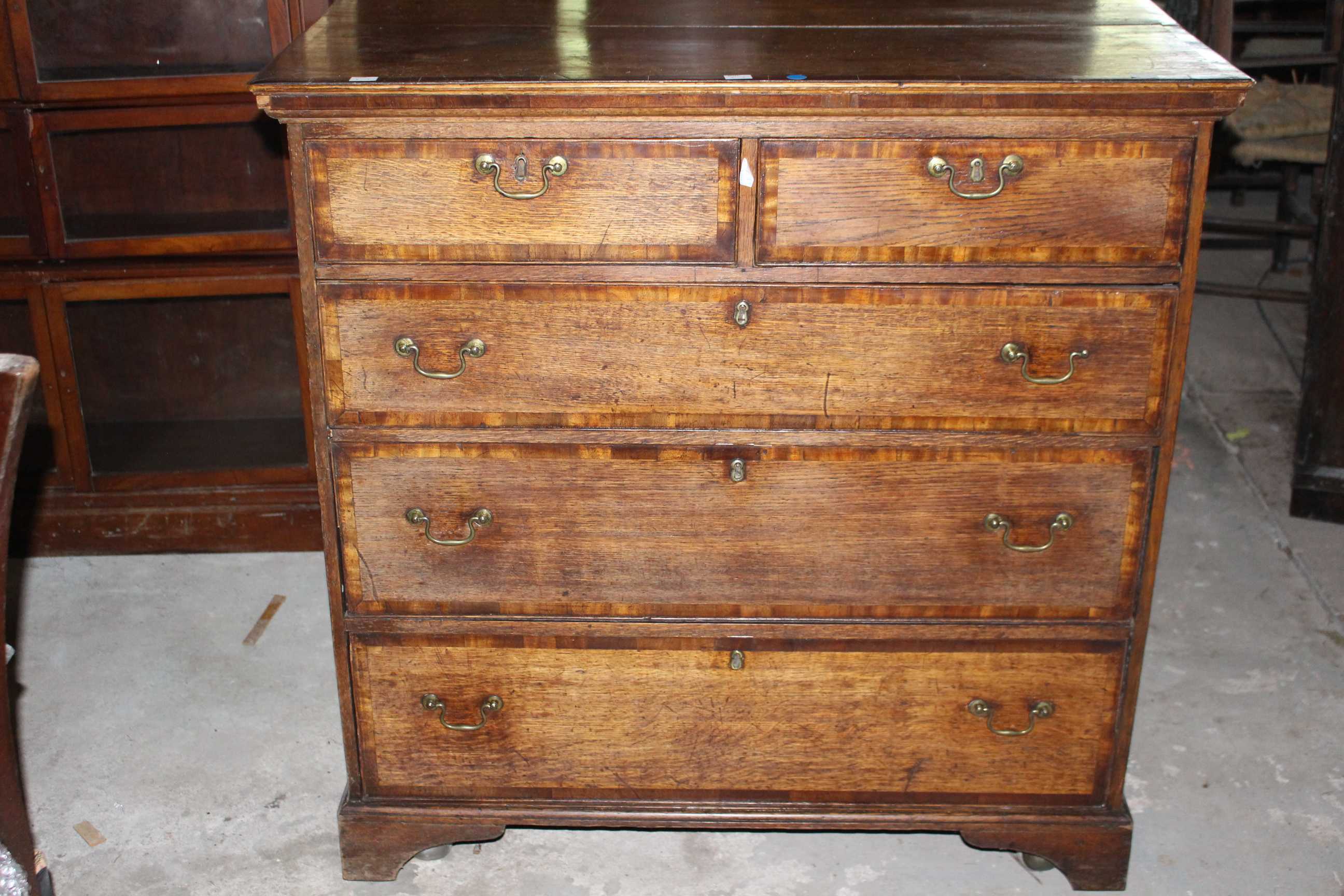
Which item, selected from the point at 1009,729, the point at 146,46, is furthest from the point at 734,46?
the point at 146,46

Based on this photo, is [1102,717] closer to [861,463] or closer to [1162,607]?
[861,463]

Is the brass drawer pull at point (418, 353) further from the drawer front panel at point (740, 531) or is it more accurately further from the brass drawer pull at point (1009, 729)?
the brass drawer pull at point (1009, 729)

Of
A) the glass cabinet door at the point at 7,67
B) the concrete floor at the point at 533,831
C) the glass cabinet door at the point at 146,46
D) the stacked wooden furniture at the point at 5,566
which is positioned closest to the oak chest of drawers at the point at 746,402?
the concrete floor at the point at 533,831

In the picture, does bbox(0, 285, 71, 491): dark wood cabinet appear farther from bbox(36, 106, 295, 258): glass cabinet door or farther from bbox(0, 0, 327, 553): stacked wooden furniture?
bbox(36, 106, 295, 258): glass cabinet door

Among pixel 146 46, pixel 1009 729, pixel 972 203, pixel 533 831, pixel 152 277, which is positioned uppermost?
pixel 146 46

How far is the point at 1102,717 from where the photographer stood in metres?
2.11

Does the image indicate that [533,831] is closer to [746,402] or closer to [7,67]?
[746,402]

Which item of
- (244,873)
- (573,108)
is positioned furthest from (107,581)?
(573,108)

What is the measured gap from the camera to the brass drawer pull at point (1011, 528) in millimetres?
1984

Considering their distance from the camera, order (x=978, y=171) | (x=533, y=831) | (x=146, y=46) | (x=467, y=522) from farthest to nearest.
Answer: (x=146, y=46) → (x=533, y=831) → (x=467, y=522) → (x=978, y=171)

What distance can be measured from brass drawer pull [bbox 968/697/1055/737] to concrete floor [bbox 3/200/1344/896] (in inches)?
12.1

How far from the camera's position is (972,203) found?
1.83m

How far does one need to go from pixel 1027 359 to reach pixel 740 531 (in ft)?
1.61

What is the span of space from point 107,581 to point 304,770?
93cm
